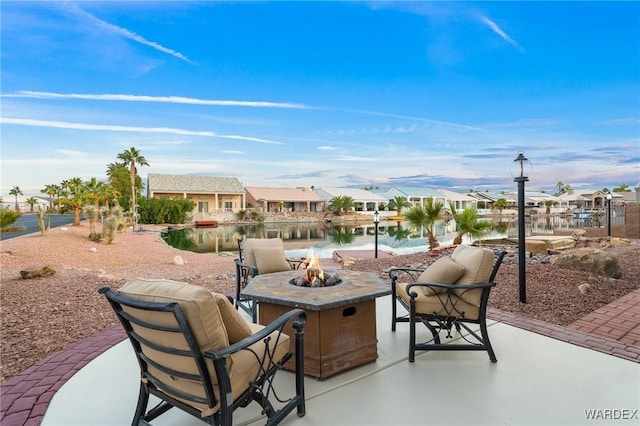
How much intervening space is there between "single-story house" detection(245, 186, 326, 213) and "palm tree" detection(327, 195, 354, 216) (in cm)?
226

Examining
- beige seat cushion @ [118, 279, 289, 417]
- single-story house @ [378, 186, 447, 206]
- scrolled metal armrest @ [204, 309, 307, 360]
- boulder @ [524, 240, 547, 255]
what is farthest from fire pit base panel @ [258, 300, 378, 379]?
single-story house @ [378, 186, 447, 206]

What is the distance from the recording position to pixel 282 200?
41.1 metres

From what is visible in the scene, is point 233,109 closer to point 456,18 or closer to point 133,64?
point 133,64

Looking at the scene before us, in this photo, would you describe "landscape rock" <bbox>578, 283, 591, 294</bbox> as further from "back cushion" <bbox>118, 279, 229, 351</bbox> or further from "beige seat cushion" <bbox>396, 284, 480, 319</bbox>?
"back cushion" <bbox>118, 279, 229, 351</bbox>

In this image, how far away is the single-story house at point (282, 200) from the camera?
1608 inches

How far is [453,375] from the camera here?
2570 millimetres

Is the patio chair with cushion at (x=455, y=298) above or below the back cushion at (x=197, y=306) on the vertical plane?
below

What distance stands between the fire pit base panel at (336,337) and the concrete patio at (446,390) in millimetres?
82

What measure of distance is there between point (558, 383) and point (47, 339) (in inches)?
178

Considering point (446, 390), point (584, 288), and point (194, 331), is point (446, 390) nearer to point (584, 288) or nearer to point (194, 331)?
point (194, 331)

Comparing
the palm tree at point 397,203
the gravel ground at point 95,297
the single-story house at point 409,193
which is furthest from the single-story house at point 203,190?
the gravel ground at point 95,297

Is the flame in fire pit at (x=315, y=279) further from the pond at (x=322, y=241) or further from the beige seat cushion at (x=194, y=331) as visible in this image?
the pond at (x=322, y=241)

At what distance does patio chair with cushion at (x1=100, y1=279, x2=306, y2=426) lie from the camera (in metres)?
1.51

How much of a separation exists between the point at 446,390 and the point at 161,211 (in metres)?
30.1
